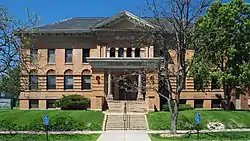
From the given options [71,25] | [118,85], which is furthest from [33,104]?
[118,85]

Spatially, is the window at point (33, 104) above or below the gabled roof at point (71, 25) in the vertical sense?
below

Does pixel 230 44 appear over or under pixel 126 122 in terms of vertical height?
over

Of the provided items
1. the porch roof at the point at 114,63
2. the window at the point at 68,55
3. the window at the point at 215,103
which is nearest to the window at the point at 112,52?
the porch roof at the point at 114,63

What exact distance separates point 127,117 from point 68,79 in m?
16.5

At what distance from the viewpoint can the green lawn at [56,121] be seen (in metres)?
30.0

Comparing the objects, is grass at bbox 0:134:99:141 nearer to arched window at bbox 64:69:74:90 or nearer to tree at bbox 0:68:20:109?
tree at bbox 0:68:20:109

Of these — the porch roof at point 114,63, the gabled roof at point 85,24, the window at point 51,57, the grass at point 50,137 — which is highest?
the gabled roof at point 85,24

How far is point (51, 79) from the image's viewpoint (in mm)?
48938

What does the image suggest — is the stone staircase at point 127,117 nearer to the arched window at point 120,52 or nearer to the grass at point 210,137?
the grass at point 210,137

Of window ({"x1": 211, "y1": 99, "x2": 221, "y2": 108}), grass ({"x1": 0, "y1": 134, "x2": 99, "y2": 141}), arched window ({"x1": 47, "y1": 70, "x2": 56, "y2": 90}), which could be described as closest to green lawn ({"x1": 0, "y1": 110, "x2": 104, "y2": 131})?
grass ({"x1": 0, "y1": 134, "x2": 99, "y2": 141})

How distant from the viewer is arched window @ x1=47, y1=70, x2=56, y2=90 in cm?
4875

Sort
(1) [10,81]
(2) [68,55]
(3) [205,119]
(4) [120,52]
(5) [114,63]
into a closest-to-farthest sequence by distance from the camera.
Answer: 1. (1) [10,81]
2. (3) [205,119]
3. (5) [114,63]
4. (4) [120,52]
5. (2) [68,55]

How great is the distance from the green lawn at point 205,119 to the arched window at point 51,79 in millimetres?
17872

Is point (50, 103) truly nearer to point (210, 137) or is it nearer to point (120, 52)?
point (120, 52)
